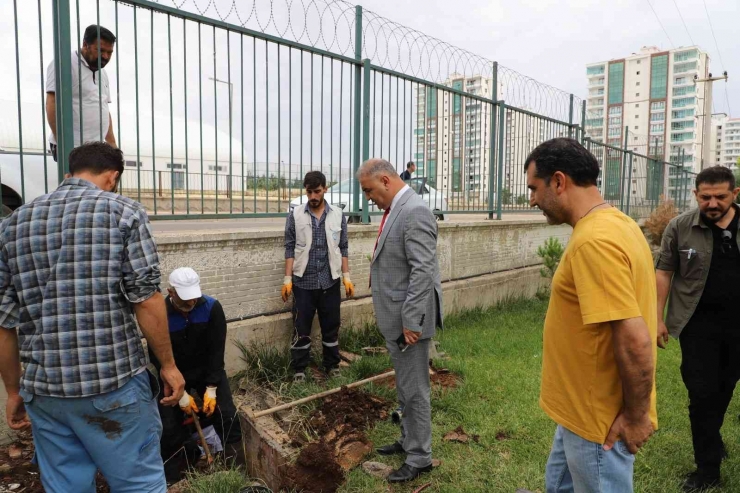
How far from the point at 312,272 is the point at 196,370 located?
4.25 feet

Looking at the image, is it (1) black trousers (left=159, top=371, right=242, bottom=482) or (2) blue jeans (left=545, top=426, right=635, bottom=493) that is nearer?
(2) blue jeans (left=545, top=426, right=635, bottom=493)

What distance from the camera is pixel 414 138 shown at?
20.4 ft

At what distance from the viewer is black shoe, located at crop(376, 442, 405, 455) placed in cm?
335

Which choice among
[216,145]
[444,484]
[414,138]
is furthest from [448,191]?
[444,484]

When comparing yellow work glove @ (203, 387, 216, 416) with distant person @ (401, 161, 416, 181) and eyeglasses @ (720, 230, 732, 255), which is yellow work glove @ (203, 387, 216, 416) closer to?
eyeglasses @ (720, 230, 732, 255)

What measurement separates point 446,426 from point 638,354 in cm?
239

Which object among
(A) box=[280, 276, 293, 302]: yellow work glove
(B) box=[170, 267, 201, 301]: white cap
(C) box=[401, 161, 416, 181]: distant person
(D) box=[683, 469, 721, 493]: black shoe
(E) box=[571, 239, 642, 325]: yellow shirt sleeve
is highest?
(C) box=[401, 161, 416, 181]: distant person

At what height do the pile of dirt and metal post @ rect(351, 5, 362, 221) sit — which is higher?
metal post @ rect(351, 5, 362, 221)

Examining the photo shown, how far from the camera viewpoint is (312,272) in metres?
4.49

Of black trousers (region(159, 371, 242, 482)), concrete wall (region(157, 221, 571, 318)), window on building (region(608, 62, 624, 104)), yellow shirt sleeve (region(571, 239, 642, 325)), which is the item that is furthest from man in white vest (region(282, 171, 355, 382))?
window on building (region(608, 62, 624, 104))

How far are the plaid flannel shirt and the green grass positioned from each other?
1.71 meters

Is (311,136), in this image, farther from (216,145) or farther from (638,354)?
(638,354)

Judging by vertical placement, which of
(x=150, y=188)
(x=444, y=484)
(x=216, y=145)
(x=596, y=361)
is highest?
(x=216, y=145)

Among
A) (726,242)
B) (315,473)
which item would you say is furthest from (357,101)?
(315,473)
